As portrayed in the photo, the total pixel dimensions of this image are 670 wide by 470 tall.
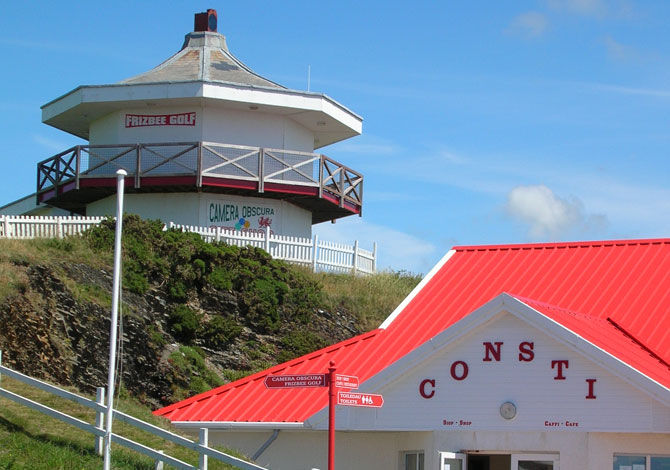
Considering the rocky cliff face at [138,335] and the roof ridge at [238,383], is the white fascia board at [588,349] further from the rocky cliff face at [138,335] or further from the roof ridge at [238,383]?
the rocky cliff face at [138,335]

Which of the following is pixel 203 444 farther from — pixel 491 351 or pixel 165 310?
pixel 165 310

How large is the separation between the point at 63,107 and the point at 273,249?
947 centimetres

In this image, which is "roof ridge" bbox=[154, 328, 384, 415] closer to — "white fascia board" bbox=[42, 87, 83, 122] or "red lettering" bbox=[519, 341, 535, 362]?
"red lettering" bbox=[519, 341, 535, 362]

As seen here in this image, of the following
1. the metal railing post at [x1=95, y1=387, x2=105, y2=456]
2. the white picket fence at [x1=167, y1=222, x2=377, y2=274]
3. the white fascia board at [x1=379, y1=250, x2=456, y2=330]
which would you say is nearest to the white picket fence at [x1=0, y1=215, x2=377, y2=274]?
the white picket fence at [x1=167, y1=222, x2=377, y2=274]

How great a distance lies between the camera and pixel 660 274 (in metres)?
24.3

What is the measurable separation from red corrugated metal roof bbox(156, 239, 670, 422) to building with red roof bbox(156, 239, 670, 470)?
50mm

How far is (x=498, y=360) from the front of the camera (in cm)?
1939

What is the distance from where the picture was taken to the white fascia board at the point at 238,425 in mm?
21811

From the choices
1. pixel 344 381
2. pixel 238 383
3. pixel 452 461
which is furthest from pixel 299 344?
pixel 344 381

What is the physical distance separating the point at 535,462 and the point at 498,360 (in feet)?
5.82

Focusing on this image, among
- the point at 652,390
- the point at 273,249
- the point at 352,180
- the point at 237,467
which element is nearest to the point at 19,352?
the point at 237,467

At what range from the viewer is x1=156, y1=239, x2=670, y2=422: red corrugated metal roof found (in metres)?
22.4

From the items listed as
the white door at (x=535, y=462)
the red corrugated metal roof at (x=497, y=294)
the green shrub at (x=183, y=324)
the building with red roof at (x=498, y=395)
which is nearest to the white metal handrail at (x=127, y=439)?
the building with red roof at (x=498, y=395)

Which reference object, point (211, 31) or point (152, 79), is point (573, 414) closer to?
point (152, 79)
